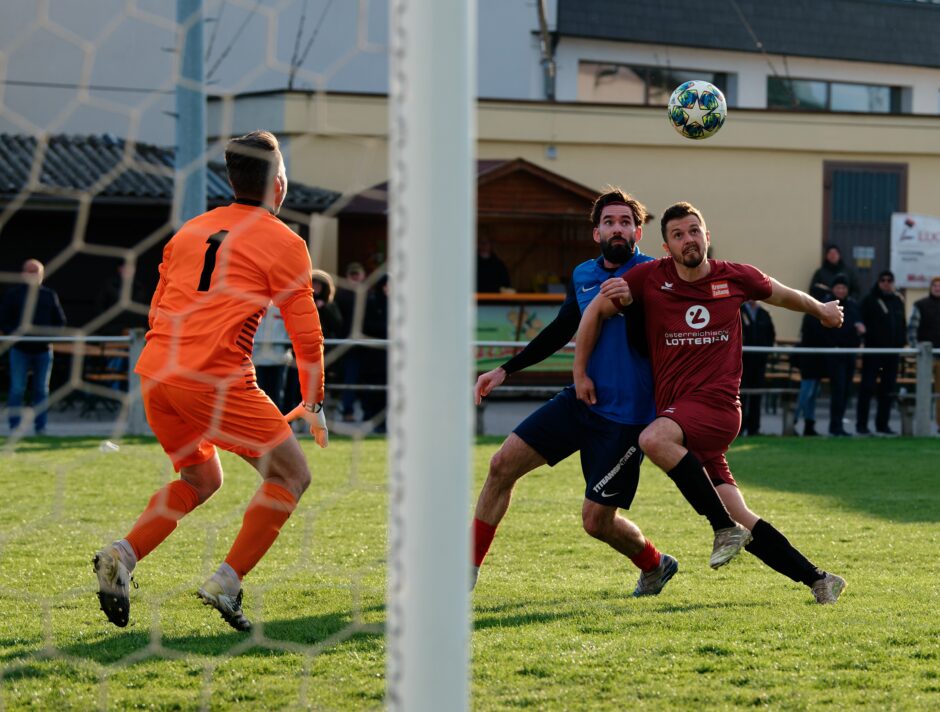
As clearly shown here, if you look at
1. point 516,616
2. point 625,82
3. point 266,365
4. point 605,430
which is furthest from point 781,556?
point 625,82

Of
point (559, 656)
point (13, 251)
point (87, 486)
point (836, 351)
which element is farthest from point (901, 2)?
point (559, 656)

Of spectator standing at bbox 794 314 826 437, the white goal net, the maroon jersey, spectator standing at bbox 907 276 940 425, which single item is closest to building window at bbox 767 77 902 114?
the white goal net

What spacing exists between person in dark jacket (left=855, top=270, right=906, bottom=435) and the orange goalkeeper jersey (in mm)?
11337

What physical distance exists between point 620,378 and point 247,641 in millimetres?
1964

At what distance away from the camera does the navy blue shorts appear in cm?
566

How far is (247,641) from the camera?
479 cm

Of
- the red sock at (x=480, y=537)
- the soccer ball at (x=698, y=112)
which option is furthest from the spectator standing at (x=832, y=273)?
the red sock at (x=480, y=537)

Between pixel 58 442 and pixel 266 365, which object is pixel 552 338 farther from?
pixel 58 442

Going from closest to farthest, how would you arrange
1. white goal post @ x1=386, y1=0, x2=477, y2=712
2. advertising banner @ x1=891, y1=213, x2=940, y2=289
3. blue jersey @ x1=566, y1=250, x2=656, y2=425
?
white goal post @ x1=386, y1=0, x2=477, y2=712
blue jersey @ x1=566, y1=250, x2=656, y2=425
advertising banner @ x1=891, y1=213, x2=940, y2=289

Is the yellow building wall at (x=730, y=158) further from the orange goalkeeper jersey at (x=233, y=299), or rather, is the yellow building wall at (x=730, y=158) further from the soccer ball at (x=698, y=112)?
the orange goalkeeper jersey at (x=233, y=299)

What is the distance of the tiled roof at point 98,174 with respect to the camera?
18.5 m

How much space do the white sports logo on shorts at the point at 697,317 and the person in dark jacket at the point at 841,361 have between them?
9.36 metres

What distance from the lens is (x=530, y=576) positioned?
20.5ft

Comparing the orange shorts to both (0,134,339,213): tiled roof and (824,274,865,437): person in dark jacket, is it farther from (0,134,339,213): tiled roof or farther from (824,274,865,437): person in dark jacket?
(0,134,339,213): tiled roof
